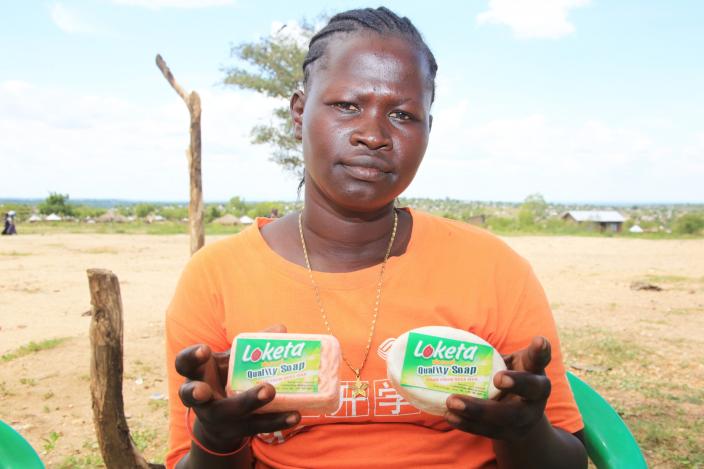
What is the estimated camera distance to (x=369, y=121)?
1591 millimetres

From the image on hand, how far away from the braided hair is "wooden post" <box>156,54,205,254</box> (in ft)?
19.0

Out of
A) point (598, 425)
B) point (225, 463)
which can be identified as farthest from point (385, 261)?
point (598, 425)

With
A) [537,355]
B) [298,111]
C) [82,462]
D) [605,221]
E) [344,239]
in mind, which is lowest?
[82,462]

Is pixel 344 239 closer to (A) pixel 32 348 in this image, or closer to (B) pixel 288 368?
(B) pixel 288 368

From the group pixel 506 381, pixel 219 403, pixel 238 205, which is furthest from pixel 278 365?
pixel 238 205

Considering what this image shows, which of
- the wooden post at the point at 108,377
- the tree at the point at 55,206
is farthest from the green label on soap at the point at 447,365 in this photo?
the tree at the point at 55,206

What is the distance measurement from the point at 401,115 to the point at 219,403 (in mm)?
880

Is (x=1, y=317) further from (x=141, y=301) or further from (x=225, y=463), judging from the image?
(x=225, y=463)

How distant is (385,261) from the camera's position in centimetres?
178

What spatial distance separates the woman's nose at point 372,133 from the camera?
1568mm

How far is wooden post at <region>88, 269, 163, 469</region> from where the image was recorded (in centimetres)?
329

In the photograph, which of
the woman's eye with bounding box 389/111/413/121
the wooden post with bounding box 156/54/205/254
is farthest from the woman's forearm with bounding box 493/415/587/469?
the wooden post with bounding box 156/54/205/254

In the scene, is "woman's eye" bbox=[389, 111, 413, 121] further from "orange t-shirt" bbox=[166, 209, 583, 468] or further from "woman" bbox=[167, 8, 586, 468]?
"orange t-shirt" bbox=[166, 209, 583, 468]

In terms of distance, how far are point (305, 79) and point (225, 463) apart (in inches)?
43.9
